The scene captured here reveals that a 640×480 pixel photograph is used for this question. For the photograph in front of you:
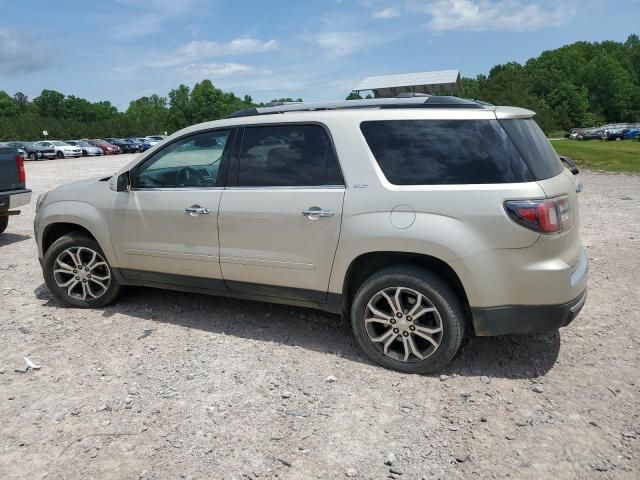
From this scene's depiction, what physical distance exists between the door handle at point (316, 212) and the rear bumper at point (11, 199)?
5.82 metres

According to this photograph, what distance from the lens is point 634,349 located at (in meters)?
3.88

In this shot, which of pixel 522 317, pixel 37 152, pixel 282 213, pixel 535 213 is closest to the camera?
pixel 535 213

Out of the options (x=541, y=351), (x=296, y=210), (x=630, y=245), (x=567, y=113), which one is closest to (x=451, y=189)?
(x=296, y=210)

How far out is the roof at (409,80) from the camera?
45.3m

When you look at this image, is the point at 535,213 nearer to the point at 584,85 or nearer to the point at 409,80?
the point at 409,80

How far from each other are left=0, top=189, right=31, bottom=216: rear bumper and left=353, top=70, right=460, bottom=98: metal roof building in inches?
1398

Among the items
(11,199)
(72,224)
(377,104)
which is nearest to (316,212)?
(377,104)

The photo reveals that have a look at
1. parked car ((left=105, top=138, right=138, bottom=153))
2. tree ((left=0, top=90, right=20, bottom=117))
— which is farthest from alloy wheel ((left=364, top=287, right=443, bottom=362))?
tree ((left=0, top=90, right=20, bottom=117))

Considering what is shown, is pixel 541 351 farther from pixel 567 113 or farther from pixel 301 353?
pixel 567 113

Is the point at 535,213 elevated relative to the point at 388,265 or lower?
elevated

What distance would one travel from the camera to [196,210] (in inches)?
165

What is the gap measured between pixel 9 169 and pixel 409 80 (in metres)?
45.9

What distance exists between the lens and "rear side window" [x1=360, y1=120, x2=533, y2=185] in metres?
3.28

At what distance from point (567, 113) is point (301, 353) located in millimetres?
106492
